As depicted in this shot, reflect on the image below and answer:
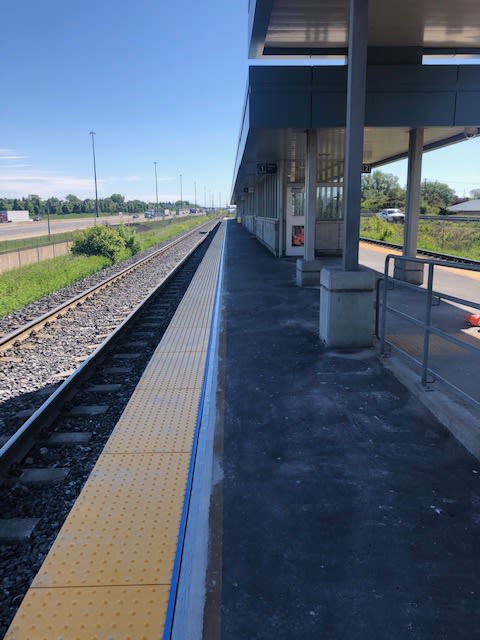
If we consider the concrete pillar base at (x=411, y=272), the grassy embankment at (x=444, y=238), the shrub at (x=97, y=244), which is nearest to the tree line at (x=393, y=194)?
the grassy embankment at (x=444, y=238)

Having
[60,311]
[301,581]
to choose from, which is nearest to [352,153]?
[301,581]

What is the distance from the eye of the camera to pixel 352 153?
6992mm

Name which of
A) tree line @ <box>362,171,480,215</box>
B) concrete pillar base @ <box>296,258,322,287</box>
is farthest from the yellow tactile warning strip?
tree line @ <box>362,171,480,215</box>

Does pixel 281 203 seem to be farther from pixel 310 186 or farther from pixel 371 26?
pixel 371 26

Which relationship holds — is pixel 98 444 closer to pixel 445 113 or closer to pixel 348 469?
pixel 348 469

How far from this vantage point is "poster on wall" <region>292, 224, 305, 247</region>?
19.3 metres

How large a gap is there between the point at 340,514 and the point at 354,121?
5343 millimetres

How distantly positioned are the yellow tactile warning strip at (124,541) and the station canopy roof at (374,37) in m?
5.90

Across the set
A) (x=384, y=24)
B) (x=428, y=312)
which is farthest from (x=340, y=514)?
(x=384, y=24)

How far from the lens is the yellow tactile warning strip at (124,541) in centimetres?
275

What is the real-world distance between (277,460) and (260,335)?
4.24 m

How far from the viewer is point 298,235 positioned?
1962 cm

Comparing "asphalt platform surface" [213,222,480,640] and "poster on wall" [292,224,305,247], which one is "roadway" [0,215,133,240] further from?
"asphalt platform surface" [213,222,480,640]

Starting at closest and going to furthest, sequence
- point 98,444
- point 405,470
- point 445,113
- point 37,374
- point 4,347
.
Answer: point 405,470 < point 98,444 < point 37,374 < point 4,347 < point 445,113
